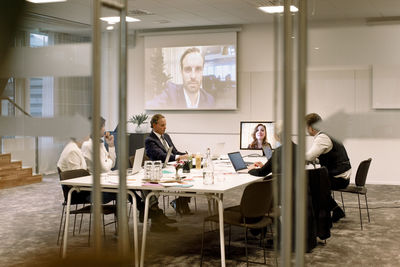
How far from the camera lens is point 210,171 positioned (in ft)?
13.6

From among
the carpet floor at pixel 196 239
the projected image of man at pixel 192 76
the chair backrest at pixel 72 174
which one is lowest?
the carpet floor at pixel 196 239

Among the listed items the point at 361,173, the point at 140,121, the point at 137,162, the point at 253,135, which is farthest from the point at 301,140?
the point at 140,121

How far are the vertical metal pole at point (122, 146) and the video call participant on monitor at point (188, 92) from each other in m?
8.16

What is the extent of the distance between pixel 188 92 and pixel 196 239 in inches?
207

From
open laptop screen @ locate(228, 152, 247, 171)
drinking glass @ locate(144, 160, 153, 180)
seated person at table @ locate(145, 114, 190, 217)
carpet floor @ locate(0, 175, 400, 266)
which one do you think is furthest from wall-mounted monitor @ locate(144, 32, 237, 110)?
drinking glass @ locate(144, 160, 153, 180)

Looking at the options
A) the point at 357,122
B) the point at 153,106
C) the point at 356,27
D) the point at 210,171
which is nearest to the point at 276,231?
the point at 357,122

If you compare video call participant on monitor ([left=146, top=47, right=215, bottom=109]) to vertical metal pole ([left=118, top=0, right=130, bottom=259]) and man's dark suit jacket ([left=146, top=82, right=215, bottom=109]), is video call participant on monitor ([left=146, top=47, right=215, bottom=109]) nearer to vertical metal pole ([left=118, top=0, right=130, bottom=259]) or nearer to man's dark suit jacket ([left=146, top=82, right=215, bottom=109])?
man's dark suit jacket ([left=146, top=82, right=215, bottom=109])

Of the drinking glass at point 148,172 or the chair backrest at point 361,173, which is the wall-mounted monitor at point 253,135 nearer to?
the chair backrest at point 361,173

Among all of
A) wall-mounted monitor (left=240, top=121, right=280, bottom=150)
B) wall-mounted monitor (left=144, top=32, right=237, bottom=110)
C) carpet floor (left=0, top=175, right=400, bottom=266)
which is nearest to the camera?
carpet floor (left=0, top=175, right=400, bottom=266)

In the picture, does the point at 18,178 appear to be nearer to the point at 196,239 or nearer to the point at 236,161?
the point at 196,239

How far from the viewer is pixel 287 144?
1.44 m

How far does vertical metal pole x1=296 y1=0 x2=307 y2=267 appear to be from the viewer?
1393 mm

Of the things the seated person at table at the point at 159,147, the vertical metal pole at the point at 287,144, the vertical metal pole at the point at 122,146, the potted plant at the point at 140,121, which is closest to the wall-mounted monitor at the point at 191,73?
the potted plant at the point at 140,121

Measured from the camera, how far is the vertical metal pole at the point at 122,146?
156cm
